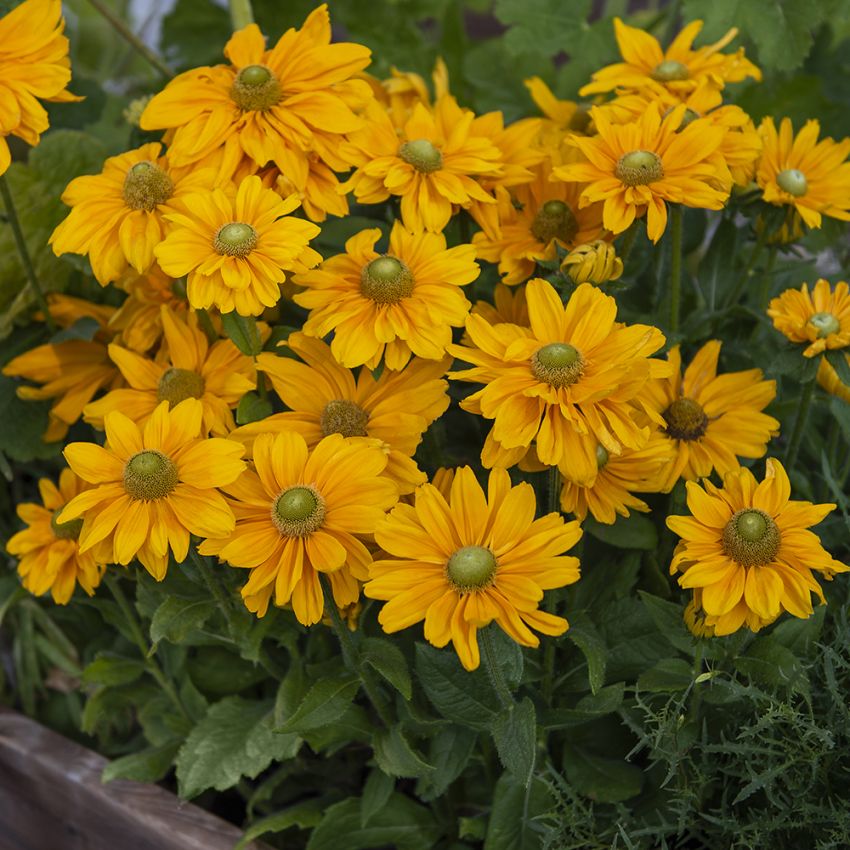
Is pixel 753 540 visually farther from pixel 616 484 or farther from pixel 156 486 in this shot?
pixel 156 486

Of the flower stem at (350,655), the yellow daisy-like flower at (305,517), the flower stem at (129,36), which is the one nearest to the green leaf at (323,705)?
the flower stem at (350,655)

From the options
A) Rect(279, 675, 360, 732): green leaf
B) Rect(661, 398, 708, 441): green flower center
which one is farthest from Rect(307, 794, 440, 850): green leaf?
Rect(661, 398, 708, 441): green flower center

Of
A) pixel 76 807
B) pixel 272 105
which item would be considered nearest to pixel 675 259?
pixel 272 105

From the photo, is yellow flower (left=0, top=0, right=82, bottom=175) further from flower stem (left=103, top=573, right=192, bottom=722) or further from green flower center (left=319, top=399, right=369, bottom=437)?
flower stem (left=103, top=573, right=192, bottom=722)

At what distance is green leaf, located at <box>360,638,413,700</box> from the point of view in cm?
71

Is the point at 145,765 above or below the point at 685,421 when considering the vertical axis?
below

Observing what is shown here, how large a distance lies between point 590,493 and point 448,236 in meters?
0.25

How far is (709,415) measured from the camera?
2.49 ft

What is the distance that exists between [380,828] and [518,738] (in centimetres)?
23

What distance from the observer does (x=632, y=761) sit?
848 millimetres

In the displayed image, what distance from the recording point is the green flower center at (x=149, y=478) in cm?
63

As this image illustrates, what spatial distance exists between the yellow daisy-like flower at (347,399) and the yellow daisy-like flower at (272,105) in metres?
0.12

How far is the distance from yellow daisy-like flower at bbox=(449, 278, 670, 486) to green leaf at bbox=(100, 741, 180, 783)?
0.48m

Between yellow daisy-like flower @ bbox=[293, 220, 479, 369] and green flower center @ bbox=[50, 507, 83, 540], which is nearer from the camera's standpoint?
yellow daisy-like flower @ bbox=[293, 220, 479, 369]
